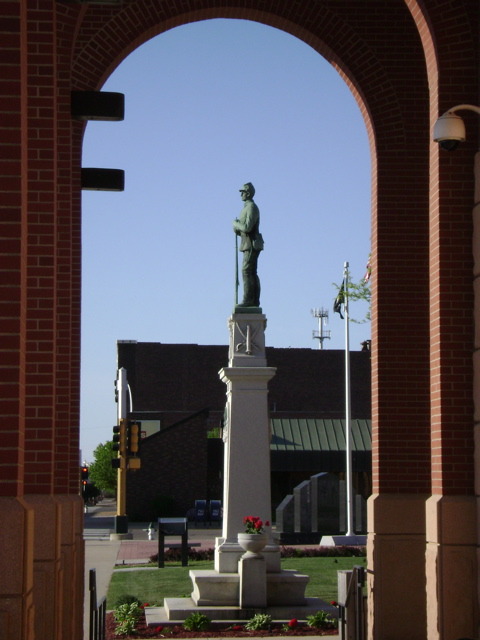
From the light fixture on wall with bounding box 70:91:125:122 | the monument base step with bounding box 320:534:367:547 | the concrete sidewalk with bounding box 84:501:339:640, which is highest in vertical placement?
the light fixture on wall with bounding box 70:91:125:122

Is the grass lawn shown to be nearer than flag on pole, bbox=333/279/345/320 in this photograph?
Yes

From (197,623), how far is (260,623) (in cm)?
82

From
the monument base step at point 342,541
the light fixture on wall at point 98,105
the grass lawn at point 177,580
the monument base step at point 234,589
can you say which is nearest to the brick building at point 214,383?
the monument base step at point 342,541

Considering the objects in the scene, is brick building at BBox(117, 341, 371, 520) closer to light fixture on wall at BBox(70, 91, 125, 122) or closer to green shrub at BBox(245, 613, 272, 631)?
green shrub at BBox(245, 613, 272, 631)

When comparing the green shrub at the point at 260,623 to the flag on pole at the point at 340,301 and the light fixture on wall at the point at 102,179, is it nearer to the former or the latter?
the light fixture on wall at the point at 102,179

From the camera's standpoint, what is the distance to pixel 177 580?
2419 centimetres

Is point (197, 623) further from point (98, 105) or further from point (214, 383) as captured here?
point (214, 383)

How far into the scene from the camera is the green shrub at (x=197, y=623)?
16.8m

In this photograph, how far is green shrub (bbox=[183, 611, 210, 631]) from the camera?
55.1 ft

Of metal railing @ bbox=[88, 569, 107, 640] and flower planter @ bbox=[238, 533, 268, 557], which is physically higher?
flower planter @ bbox=[238, 533, 268, 557]

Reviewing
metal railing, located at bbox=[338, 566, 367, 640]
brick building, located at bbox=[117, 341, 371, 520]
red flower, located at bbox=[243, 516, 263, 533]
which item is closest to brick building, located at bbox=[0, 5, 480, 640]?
metal railing, located at bbox=[338, 566, 367, 640]

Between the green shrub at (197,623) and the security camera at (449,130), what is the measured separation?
8730mm

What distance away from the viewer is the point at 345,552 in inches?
1267

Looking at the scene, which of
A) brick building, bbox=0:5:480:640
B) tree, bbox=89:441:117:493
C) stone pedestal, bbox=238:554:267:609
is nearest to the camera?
brick building, bbox=0:5:480:640
